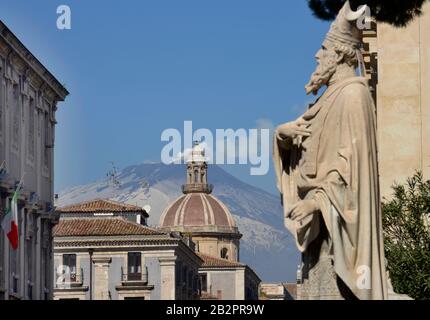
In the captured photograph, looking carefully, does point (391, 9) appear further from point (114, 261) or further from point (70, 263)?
point (70, 263)

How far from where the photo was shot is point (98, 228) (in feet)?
420

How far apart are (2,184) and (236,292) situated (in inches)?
3851

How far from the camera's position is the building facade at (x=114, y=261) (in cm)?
12425

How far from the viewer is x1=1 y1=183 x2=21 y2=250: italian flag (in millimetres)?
74125

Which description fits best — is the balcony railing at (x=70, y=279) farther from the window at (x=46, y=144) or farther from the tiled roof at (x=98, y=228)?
the window at (x=46, y=144)

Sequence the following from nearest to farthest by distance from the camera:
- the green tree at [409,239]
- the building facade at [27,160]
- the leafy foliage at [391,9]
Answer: the leafy foliage at [391,9], the green tree at [409,239], the building facade at [27,160]

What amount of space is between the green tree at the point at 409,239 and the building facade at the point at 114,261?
94.6m

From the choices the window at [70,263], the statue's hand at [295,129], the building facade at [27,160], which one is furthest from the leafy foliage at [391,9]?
the window at [70,263]

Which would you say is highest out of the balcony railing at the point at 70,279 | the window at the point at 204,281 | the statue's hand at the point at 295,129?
the window at the point at 204,281

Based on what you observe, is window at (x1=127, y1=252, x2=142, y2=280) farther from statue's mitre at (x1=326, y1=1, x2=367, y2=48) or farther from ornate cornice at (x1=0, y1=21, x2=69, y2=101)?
statue's mitre at (x1=326, y1=1, x2=367, y2=48)

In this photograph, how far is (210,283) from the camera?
6688 inches

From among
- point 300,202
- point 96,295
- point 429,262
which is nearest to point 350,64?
point 300,202

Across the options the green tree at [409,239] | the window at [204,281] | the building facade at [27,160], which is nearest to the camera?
the green tree at [409,239]

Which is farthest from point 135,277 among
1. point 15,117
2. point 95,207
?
point 15,117
